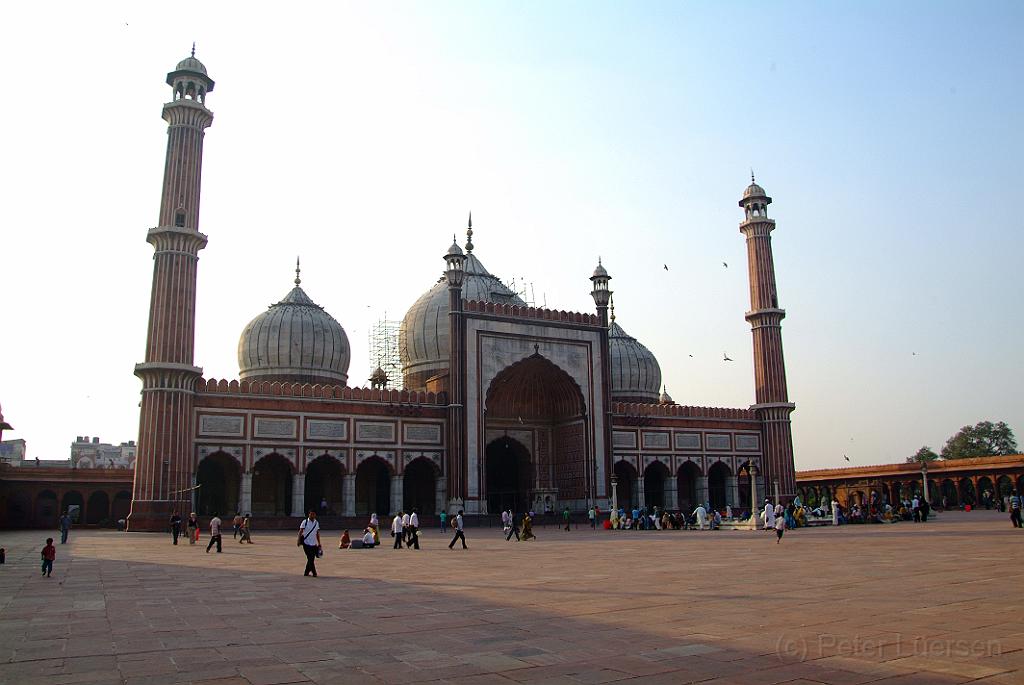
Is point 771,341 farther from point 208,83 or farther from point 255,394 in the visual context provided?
point 208,83

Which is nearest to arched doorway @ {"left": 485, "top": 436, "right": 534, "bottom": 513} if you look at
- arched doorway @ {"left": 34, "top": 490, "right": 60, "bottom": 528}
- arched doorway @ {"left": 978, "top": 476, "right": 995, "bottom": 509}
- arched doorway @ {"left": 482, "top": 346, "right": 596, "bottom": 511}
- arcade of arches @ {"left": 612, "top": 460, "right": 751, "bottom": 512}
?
arched doorway @ {"left": 482, "top": 346, "right": 596, "bottom": 511}

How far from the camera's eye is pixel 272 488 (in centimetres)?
3253

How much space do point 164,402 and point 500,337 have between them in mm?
12787

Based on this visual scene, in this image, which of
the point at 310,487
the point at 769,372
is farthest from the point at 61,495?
the point at 769,372

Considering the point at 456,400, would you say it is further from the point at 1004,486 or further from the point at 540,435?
the point at 1004,486

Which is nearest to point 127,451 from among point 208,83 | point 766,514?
point 208,83

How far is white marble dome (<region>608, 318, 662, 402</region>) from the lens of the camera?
148ft

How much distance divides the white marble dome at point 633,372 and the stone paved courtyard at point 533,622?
3108 centimetres

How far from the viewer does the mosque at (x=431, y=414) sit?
95.7ft

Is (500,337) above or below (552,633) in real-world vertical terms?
above

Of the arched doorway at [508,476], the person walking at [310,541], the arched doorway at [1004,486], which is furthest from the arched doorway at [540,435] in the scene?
the person walking at [310,541]

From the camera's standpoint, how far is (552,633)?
6.73 metres

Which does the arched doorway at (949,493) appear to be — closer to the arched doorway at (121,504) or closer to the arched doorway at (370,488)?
the arched doorway at (370,488)

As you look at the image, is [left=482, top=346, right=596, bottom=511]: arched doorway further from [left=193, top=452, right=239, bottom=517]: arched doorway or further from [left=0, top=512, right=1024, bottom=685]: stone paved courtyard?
[left=0, top=512, right=1024, bottom=685]: stone paved courtyard
